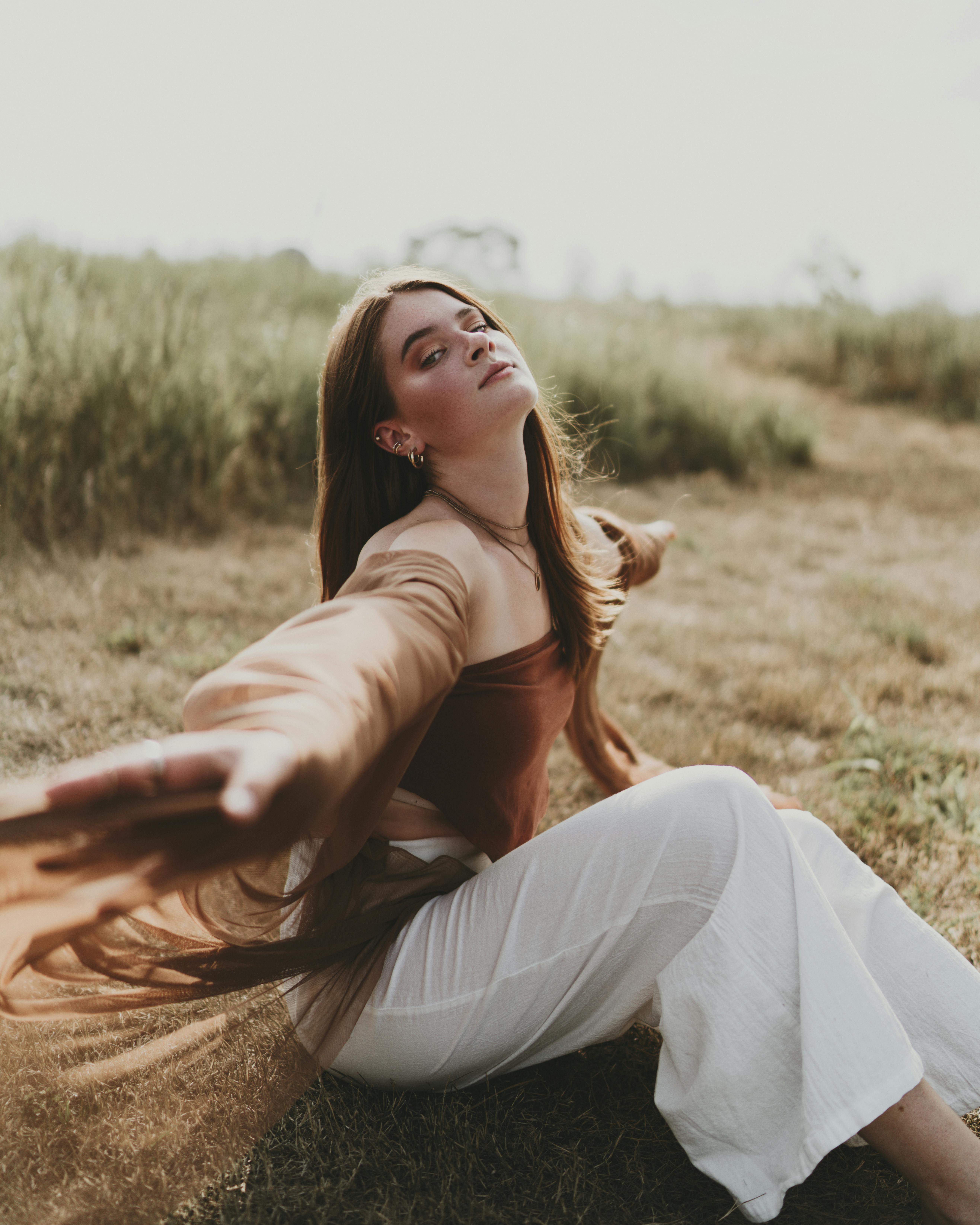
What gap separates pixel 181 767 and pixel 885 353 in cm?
1160

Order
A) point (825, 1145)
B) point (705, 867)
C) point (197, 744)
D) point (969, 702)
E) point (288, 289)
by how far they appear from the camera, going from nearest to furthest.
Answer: point (197, 744)
point (825, 1145)
point (705, 867)
point (969, 702)
point (288, 289)

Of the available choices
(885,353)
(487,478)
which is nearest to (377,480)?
(487,478)

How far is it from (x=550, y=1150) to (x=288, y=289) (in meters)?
8.49

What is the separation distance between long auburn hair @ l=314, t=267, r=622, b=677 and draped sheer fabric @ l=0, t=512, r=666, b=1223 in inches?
24.9

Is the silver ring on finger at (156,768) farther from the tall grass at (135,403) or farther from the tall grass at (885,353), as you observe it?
the tall grass at (885,353)

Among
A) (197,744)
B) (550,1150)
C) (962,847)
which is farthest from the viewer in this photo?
(962,847)

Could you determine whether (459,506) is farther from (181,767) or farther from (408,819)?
(181,767)

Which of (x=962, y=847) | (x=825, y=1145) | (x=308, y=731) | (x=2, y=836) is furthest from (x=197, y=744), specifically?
(x=962, y=847)

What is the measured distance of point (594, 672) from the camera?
2.91 m

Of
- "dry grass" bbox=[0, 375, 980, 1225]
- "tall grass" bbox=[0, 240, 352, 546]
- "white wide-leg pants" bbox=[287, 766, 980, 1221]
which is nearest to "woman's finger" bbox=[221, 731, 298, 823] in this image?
"white wide-leg pants" bbox=[287, 766, 980, 1221]

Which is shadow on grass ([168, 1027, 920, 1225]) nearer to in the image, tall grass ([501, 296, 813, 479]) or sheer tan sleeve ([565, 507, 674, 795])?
sheer tan sleeve ([565, 507, 674, 795])

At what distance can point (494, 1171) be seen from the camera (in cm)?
178

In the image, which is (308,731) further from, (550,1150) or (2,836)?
(550,1150)

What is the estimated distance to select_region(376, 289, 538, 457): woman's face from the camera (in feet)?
6.67
